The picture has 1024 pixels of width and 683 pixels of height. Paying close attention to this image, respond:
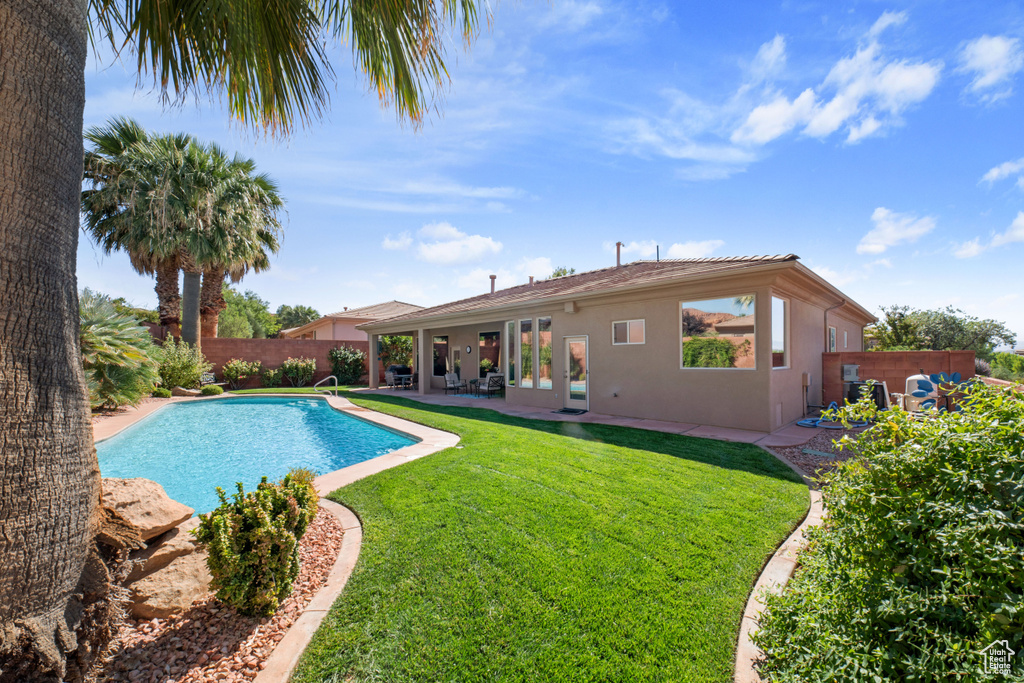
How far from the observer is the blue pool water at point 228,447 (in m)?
7.88

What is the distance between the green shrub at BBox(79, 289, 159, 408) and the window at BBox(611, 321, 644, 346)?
1363cm

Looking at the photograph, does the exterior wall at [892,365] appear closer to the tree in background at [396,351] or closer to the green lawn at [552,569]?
the green lawn at [552,569]

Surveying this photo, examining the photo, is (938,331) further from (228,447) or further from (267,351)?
(267,351)

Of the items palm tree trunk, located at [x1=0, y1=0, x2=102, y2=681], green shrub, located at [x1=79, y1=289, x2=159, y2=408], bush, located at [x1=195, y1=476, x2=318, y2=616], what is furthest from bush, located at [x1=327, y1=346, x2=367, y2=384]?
palm tree trunk, located at [x1=0, y1=0, x2=102, y2=681]

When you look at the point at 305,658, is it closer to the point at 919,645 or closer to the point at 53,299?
the point at 53,299

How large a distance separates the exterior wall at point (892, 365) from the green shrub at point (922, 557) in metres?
11.9

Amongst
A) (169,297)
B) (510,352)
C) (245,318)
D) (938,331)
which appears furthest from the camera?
(245,318)

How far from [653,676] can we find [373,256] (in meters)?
16.1

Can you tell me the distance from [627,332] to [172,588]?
32.6 feet

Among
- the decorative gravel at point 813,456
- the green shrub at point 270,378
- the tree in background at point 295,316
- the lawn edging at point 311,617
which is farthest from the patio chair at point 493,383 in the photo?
the tree in background at point 295,316

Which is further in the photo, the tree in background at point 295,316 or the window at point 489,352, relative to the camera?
the tree in background at point 295,316

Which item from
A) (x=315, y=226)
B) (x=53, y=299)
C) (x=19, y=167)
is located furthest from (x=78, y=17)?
(x=315, y=226)

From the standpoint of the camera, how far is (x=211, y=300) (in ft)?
68.0

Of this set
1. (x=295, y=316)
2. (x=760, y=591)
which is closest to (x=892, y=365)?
(x=760, y=591)
